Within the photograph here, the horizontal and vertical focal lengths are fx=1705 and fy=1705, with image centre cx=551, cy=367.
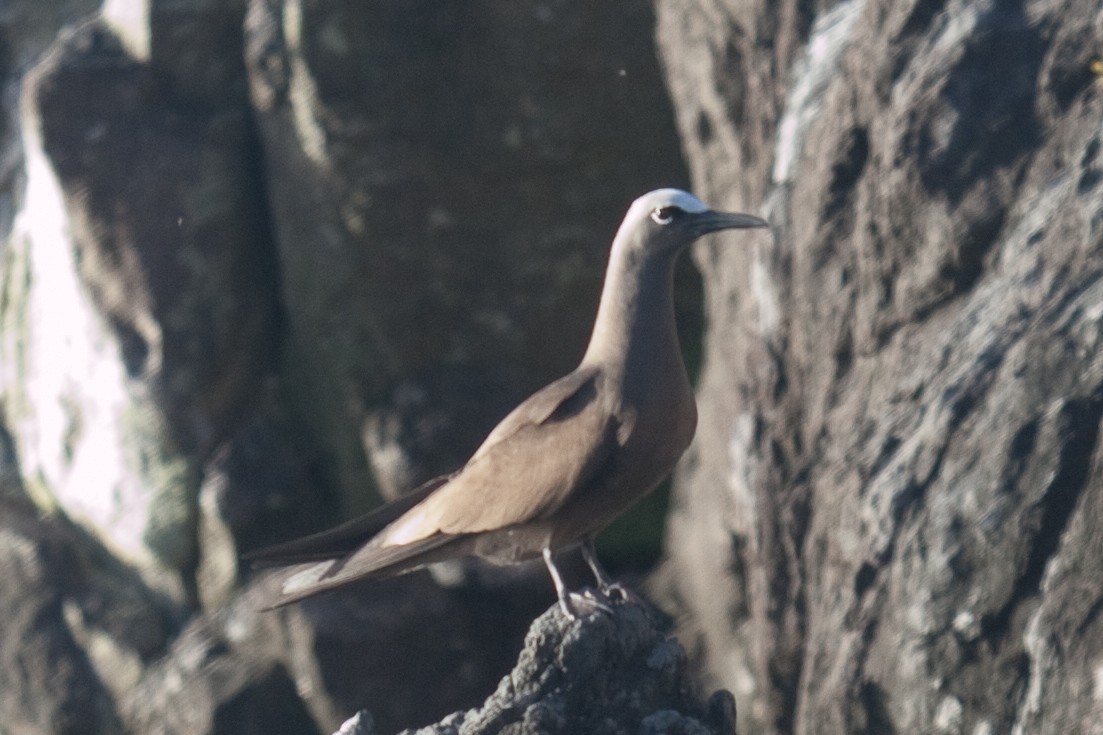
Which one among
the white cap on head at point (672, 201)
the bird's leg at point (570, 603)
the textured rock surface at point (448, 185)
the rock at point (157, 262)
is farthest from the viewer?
the rock at point (157, 262)

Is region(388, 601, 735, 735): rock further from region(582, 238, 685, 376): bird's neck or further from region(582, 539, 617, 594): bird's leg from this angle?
region(582, 238, 685, 376): bird's neck

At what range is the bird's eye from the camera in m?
5.77

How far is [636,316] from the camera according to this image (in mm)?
5676

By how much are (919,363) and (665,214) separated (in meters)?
1.45

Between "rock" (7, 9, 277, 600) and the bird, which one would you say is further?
"rock" (7, 9, 277, 600)

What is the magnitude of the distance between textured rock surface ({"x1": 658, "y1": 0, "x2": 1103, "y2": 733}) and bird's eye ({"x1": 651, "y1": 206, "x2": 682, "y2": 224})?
1.35 meters

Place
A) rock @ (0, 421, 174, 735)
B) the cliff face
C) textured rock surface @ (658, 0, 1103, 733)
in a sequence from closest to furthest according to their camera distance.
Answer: textured rock surface @ (658, 0, 1103, 733), the cliff face, rock @ (0, 421, 174, 735)

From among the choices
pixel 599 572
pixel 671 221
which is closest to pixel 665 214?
pixel 671 221

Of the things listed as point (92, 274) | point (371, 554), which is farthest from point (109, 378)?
point (371, 554)

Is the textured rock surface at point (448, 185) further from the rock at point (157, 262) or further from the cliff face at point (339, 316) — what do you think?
the rock at point (157, 262)

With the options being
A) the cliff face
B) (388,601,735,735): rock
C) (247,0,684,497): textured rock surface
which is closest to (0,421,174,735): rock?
the cliff face

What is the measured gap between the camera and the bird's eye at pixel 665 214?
18.9 feet

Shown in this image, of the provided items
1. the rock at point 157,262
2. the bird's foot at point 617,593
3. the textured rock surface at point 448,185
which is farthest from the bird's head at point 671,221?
the rock at point 157,262

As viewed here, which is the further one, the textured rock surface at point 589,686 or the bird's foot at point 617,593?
the bird's foot at point 617,593
